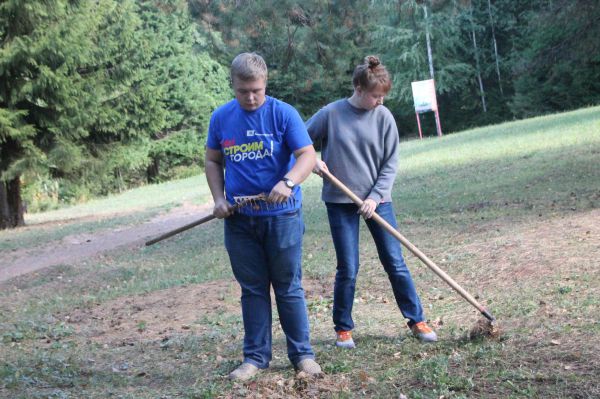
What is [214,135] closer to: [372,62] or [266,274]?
[266,274]

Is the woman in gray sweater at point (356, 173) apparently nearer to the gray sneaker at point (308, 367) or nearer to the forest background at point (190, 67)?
the gray sneaker at point (308, 367)

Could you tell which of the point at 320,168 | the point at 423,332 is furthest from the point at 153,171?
the point at 320,168

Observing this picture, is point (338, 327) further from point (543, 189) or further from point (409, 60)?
point (409, 60)

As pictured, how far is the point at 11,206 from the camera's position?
2192cm

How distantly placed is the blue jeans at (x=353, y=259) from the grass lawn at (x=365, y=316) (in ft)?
0.81

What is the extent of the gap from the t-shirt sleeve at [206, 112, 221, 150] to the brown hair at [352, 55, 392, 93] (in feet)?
3.60

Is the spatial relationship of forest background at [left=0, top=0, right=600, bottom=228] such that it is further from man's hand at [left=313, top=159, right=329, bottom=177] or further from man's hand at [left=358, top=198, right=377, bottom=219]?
man's hand at [left=358, top=198, right=377, bottom=219]

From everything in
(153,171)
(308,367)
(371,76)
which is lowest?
(153,171)

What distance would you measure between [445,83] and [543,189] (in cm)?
4068

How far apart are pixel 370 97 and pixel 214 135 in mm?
1204

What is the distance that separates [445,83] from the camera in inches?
2128

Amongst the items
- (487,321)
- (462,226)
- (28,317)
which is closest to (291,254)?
(487,321)

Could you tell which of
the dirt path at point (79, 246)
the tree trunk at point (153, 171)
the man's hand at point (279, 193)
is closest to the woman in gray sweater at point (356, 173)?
the man's hand at point (279, 193)

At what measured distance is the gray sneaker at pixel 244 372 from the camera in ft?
16.9
